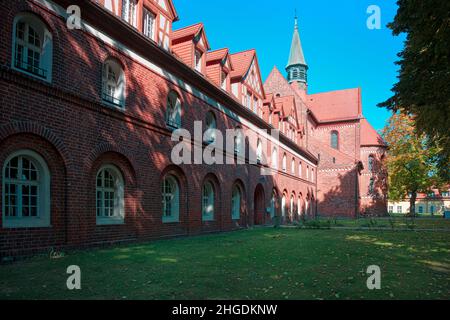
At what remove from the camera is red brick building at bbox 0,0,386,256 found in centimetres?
859

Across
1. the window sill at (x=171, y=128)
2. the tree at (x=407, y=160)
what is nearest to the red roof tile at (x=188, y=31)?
the window sill at (x=171, y=128)

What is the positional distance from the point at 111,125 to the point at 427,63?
1003cm

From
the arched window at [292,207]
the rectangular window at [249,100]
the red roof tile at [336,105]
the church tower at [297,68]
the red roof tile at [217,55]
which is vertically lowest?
the arched window at [292,207]

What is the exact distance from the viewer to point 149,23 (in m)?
14.0

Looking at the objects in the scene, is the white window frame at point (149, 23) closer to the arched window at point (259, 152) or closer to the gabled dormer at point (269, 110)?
the arched window at point (259, 152)

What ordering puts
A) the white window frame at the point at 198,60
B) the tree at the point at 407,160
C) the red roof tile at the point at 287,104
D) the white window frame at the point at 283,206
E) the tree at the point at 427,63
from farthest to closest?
the tree at the point at 407,160 → the red roof tile at the point at 287,104 → the white window frame at the point at 283,206 → the white window frame at the point at 198,60 → the tree at the point at 427,63

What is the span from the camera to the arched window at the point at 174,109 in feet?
49.3

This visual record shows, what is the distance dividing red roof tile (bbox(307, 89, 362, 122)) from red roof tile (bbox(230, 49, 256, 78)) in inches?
1137

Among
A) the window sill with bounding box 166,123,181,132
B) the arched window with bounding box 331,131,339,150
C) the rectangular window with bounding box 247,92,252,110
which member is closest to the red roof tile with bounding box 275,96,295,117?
the rectangular window with bounding box 247,92,252,110

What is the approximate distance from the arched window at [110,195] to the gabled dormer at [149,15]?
217 inches

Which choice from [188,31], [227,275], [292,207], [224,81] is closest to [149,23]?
[188,31]

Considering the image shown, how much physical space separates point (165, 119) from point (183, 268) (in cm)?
807

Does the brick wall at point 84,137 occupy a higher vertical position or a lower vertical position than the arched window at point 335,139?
lower

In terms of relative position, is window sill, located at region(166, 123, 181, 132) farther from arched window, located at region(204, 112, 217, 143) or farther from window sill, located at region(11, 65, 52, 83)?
window sill, located at region(11, 65, 52, 83)
